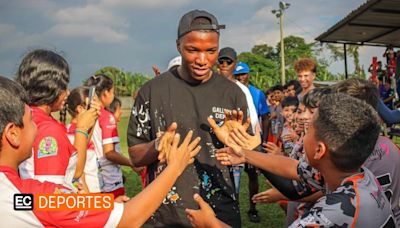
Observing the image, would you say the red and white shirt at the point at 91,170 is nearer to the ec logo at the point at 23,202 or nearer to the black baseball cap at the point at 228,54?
the black baseball cap at the point at 228,54

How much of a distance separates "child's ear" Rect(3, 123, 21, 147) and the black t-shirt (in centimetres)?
94

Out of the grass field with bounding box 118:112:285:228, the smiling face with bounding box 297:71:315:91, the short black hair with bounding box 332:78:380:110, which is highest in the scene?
the smiling face with bounding box 297:71:315:91

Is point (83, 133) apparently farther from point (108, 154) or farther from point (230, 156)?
point (108, 154)

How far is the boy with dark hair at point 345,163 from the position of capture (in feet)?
5.87

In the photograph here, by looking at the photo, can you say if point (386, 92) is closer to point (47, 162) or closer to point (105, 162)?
point (105, 162)

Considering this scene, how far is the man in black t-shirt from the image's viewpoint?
261cm

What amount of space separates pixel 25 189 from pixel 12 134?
0.89 feet

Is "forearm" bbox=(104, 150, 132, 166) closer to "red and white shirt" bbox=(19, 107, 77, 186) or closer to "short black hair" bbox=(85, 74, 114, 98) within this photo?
"short black hair" bbox=(85, 74, 114, 98)

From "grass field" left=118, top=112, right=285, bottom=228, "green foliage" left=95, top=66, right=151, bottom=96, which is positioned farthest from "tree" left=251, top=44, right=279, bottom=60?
"grass field" left=118, top=112, right=285, bottom=228

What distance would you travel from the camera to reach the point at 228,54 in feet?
19.6

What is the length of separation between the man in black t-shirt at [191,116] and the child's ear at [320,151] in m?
0.70

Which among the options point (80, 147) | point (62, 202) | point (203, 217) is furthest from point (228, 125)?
point (80, 147)

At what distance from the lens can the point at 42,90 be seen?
2.72m

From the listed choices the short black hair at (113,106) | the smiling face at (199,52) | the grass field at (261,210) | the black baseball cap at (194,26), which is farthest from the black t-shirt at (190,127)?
the grass field at (261,210)
